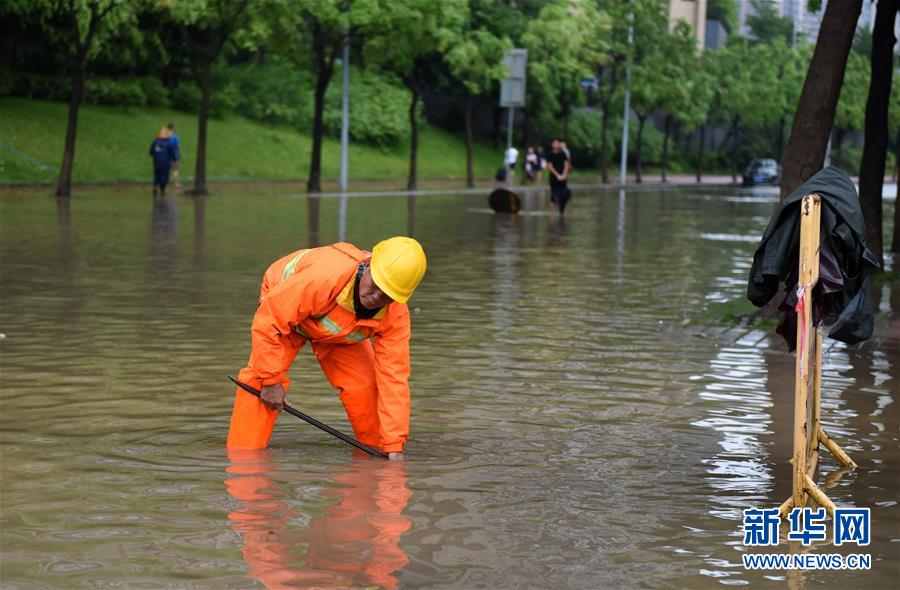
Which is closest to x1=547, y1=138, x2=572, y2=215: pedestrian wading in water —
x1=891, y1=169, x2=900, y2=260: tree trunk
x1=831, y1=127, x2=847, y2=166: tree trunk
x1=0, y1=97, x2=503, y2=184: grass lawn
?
x1=891, y1=169, x2=900, y2=260: tree trunk

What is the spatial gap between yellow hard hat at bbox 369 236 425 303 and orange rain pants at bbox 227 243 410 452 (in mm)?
273

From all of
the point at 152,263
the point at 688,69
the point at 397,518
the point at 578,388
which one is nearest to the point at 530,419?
the point at 578,388

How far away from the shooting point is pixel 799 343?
6.47m

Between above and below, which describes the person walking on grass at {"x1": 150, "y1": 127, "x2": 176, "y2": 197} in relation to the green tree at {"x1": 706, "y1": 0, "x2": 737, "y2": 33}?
below

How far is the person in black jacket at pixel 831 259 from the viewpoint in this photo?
258 inches

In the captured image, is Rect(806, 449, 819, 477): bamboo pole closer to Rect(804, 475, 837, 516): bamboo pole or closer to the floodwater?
the floodwater

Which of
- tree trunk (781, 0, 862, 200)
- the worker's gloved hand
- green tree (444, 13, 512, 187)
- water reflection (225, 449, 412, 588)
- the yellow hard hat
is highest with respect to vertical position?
green tree (444, 13, 512, 187)

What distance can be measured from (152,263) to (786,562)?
13041mm

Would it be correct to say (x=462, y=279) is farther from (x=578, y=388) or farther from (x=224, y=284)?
(x=578, y=388)

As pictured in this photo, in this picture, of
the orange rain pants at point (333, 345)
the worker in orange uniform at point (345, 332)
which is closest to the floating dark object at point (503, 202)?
the orange rain pants at point (333, 345)

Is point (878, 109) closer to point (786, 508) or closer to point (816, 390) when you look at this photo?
point (816, 390)

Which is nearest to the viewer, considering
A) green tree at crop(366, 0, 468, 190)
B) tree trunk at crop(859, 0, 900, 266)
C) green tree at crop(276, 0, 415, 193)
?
tree trunk at crop(859, 0, 900, 266)

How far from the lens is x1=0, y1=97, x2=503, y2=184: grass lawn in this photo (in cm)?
4225

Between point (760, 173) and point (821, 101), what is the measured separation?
62.0 meters
